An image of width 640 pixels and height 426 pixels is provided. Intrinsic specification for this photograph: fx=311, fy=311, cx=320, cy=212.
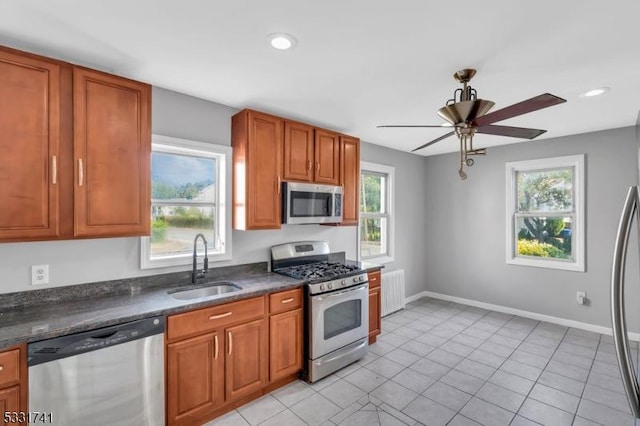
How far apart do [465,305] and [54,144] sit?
17.4 ft

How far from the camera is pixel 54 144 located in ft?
6.05

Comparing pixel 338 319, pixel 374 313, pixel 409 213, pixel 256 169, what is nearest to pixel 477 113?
pixel 256 169

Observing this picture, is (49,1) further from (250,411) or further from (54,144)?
(250,411)

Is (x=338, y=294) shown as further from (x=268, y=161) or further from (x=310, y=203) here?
(x=268, y=161)

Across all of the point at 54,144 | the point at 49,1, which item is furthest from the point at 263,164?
the point at 49,1

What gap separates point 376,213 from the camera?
4.65 meters

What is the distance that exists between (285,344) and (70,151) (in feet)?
6.86

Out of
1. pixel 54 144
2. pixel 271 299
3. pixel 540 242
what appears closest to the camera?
pixel 54 144

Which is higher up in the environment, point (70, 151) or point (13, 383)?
point (70, 151)

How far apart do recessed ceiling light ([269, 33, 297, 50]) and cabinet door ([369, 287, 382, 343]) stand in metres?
2.59

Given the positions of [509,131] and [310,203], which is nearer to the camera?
[509,131]

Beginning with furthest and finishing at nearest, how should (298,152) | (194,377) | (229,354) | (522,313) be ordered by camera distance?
(522,313) < (298,152) < (229,354) < (194,377)

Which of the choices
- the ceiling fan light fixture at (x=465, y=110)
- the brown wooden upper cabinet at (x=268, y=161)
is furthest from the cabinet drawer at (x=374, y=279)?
the ceiling fan light fixture at (x=465, y=110)

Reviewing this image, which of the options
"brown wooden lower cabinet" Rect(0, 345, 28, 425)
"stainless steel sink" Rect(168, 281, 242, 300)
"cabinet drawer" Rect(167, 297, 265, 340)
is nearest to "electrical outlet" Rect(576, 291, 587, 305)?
"cabinet drawer" Rect(167, 297, 265, 340)
